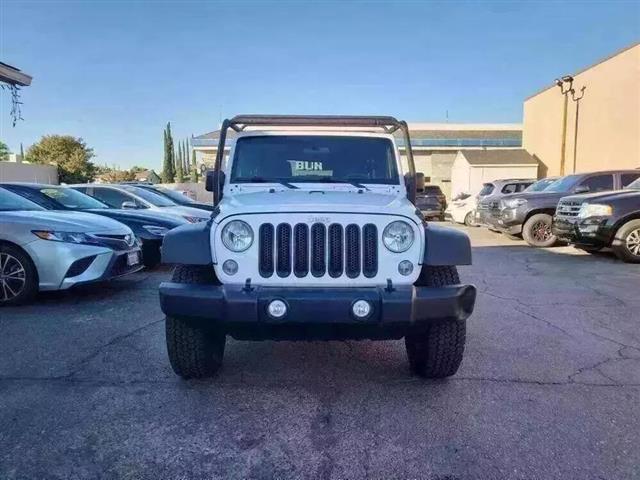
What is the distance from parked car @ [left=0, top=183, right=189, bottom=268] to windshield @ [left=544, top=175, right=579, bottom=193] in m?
8.87

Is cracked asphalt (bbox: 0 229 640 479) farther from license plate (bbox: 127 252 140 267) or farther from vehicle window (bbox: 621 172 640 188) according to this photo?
vehicle window (bbox: 621 172 640 188)

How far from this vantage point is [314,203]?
3.33 meters

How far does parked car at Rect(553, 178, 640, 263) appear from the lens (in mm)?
9180

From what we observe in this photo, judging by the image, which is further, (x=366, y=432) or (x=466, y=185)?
(x=466, y=185)

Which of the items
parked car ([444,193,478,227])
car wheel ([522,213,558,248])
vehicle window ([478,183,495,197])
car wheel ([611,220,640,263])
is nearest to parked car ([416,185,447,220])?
parked car ([444,193,478,227])

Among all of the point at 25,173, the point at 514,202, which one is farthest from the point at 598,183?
the point at 25,173

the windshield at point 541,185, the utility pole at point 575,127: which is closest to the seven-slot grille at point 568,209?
the windshield at point 541,185

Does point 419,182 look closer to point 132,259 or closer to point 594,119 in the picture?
point 132,259

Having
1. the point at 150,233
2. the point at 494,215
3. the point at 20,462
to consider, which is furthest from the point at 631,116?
the point at 20,462

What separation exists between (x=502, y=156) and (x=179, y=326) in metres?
29.7

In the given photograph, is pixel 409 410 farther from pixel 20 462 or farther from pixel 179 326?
pixel 20 462

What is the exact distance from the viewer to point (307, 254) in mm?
3158

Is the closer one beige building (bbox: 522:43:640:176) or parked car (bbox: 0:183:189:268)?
parked car (bbox: 0:183:189:268)

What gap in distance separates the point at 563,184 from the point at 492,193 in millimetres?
3112
